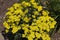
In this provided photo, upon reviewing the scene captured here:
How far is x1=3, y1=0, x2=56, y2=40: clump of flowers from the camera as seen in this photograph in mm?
4092

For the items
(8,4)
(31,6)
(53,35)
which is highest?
(31,6)

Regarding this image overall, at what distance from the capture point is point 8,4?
18.4 ft

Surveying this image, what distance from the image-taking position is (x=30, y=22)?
167 inches

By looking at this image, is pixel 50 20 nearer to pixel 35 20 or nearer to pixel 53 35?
pixel 35 20

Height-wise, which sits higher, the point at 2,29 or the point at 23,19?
the point at 23,19

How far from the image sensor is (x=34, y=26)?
4.11 m

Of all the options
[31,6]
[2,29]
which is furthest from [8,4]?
[31,6]

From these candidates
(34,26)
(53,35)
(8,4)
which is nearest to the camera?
(34,26)

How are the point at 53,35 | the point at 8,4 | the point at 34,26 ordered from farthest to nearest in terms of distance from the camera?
the point at 8,4 → the point at 53,35 → the point at 34,26

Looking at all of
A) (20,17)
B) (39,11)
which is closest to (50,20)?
(39,11)

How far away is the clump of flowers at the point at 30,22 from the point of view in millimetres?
4092

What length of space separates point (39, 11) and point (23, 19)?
1.19ft

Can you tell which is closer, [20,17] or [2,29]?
[20,17]

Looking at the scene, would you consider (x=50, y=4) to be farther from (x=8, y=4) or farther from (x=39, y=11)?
(x=8, y=4)
